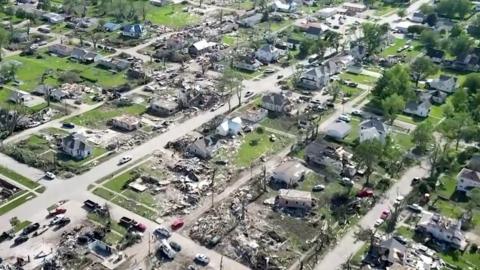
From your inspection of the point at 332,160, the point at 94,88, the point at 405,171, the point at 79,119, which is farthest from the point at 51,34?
the point at 405,171

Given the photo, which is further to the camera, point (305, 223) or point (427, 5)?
point (427, 5)

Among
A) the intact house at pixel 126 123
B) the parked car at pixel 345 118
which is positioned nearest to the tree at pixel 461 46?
the parked car at pixel 345 118

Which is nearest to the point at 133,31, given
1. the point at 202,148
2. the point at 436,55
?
the point at 202,148

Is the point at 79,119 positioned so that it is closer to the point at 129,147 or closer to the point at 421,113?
the point at 129,147

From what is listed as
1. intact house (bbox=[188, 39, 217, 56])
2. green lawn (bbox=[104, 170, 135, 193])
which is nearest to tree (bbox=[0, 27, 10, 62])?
intact house (bbox=[188, 39, 217, 56])

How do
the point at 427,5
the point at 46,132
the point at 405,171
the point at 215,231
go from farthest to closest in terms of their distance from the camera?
the point at 427,5 → the point at 46,132 → the point at 405,171 → the point at 215,231

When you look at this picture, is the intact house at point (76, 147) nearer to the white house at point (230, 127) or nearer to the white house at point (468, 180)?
the white house at point (230, 127)

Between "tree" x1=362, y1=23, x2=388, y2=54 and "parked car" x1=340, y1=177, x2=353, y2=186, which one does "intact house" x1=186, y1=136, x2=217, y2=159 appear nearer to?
"parked car" x1=340, y1=177, x2=353, y2=186

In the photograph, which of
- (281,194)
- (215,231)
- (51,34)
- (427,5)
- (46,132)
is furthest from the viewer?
(427,5)
